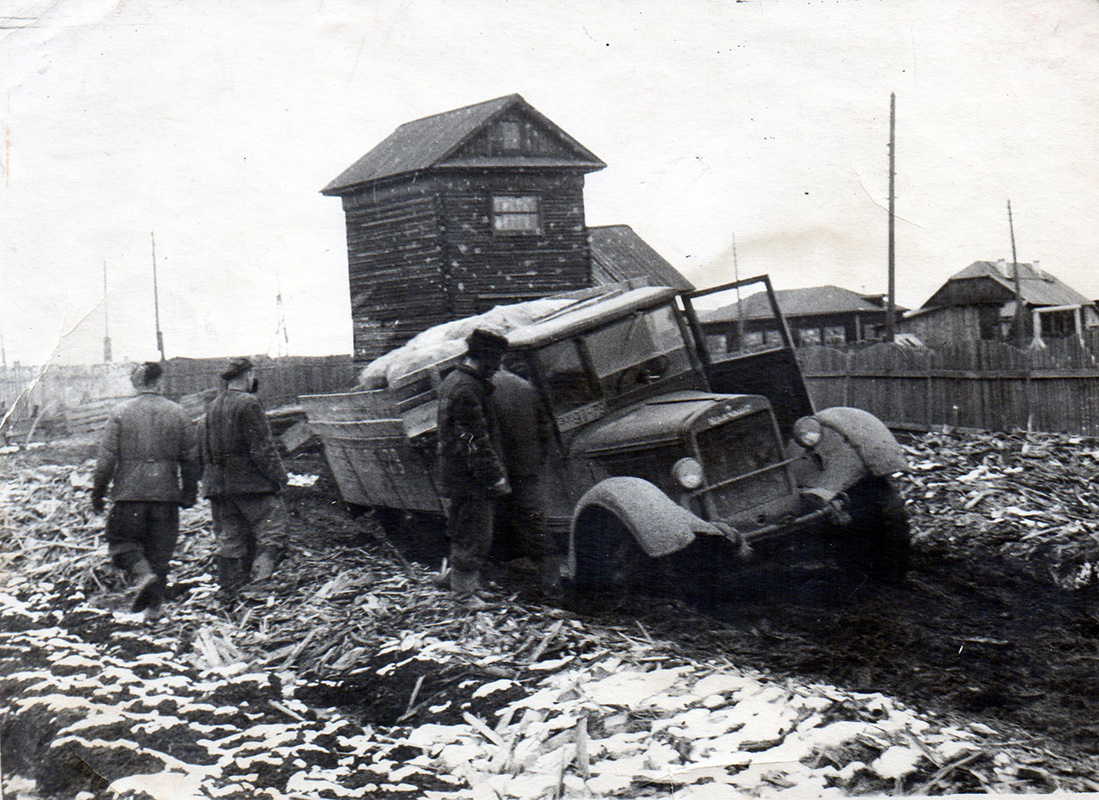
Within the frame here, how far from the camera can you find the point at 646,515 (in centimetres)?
385

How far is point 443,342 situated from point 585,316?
1.36 m

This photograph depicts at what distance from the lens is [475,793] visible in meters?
2.79

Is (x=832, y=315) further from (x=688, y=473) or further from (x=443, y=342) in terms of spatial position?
(x=688, y=473)

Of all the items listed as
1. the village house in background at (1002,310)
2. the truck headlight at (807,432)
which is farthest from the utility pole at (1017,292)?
the truck headlight at (807,432)

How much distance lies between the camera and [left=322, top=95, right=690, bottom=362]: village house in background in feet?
39.5

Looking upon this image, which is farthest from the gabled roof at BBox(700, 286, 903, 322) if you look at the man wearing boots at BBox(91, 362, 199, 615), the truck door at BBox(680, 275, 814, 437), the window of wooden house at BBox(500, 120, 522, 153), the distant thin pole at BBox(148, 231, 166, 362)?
the distant thin pole at BBox(148, 231, 166, 362)

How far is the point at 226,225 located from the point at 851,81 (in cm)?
371

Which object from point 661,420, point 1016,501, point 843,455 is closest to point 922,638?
→ point 843,455

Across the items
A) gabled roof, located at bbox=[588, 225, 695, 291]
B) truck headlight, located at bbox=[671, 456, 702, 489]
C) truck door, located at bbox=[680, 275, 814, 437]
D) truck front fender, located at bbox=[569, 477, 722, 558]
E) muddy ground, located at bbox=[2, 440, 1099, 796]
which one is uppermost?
gabled roof, located at bbox=[588, 225, 695, 291]

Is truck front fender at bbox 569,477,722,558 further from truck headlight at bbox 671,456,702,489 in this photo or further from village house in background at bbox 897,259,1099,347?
village house in background at bbox 897,259,1099,347

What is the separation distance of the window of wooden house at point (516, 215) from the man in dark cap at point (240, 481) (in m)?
7.71

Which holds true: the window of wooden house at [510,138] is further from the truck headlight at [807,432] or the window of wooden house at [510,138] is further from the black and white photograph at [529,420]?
the truck headlight at [807,432]

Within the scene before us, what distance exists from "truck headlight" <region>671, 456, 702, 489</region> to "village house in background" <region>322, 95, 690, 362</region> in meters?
8.29

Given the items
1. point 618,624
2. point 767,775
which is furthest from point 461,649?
point 767,775
